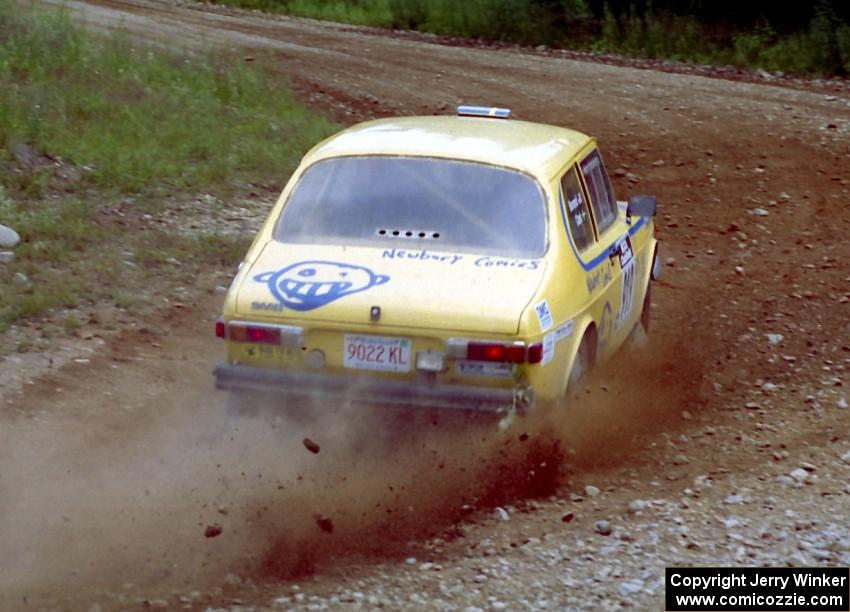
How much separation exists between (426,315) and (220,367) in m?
1.02

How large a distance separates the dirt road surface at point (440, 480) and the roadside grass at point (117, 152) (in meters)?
0.72

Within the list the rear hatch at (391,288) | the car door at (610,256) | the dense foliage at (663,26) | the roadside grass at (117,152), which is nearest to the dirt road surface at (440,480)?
the car door at (610,256)

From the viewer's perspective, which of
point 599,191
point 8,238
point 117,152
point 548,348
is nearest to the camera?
point 548,348

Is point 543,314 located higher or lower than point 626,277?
higher

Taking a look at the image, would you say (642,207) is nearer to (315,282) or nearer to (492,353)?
(492,353)

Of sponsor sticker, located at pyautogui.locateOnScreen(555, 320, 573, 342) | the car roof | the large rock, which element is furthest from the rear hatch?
the large rock

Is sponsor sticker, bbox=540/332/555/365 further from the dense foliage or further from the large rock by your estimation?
the dense foliage

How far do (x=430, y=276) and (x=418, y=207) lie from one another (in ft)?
1.84

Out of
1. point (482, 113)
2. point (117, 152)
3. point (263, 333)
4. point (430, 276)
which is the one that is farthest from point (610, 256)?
point (117, 152)

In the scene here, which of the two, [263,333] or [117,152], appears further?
[117,152]

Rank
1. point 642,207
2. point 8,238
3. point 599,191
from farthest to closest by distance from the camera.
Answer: point 8,238, point 642,207, point 599,191

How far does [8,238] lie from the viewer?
10.1m

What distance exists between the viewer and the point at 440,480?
657 centimetres

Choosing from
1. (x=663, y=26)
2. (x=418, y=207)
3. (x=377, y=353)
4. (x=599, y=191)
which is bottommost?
(x=663, y=26)
